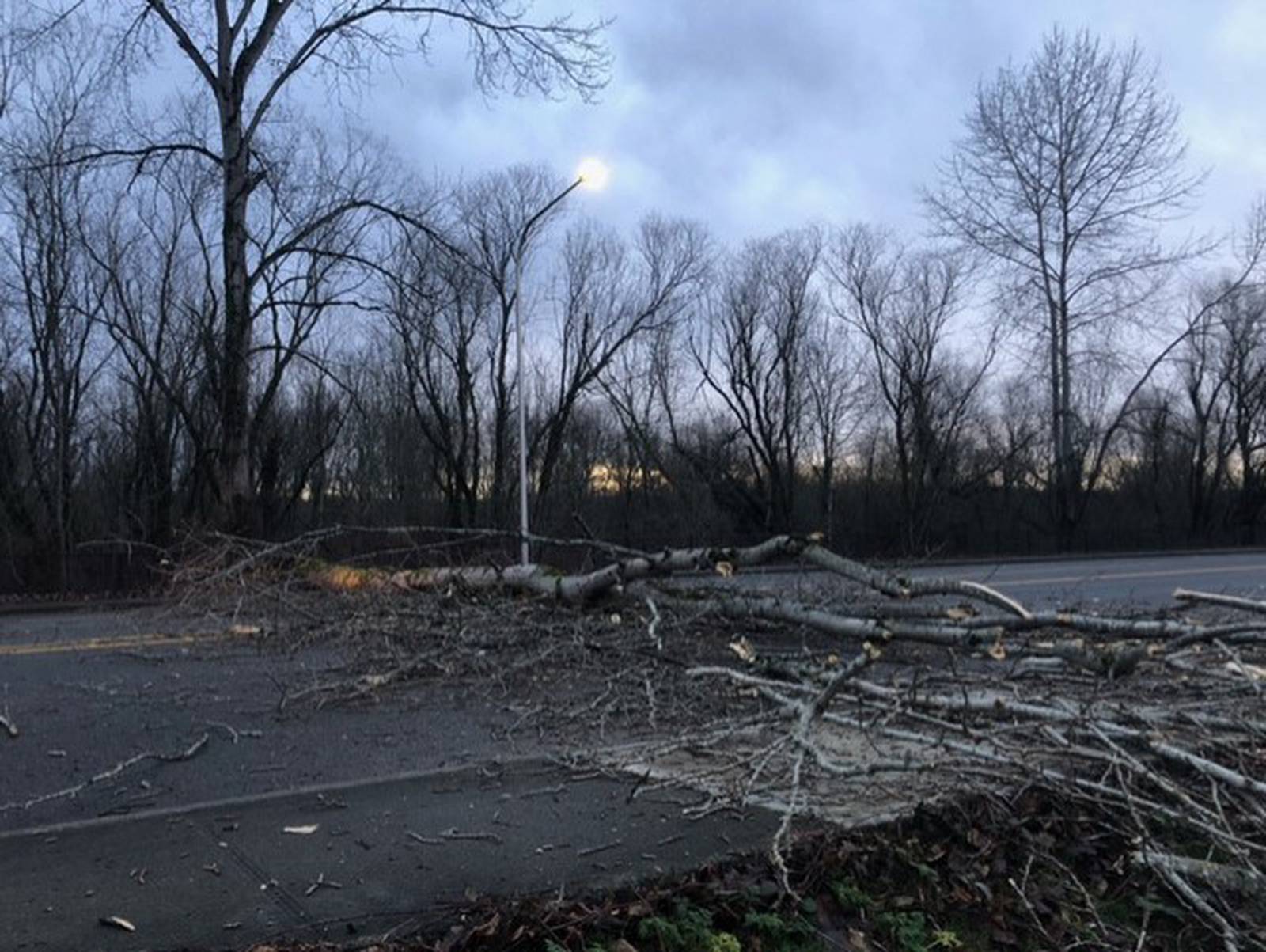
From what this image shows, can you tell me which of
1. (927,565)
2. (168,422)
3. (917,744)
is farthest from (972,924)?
(168,422)

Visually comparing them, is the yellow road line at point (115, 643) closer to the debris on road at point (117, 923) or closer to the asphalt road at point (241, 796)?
the asphalt road at point (241, 796)

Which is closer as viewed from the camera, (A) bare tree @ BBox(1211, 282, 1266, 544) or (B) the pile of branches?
(B) the pile of branches

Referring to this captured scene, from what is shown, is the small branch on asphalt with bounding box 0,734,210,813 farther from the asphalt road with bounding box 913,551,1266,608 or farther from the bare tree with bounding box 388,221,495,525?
the bare tree with bounding box 388,221,495,525

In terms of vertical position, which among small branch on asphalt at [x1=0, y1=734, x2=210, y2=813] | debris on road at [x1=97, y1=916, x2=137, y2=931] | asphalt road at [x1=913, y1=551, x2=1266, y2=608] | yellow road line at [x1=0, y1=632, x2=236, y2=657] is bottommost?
debris on road at [x1=97, y1=916, x2=137, y2=931]

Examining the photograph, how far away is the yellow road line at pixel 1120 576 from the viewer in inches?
797

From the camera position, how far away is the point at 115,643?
32.3 feet

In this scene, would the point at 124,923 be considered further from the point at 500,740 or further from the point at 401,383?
the point at 401,383

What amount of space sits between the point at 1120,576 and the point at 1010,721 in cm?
1979

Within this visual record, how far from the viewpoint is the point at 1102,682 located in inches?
224

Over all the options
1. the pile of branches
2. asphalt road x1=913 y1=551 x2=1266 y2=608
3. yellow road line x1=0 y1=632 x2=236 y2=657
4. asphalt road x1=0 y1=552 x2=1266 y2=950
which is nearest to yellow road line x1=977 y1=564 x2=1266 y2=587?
asphalt road x1=913 y1=551 x2=1266 y2=608

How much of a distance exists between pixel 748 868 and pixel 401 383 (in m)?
34.0

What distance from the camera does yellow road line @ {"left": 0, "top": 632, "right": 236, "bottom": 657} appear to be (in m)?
9.40

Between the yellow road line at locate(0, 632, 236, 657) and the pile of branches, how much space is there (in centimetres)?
449

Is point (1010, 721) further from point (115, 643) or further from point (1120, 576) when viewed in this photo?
point (1120, 576)
